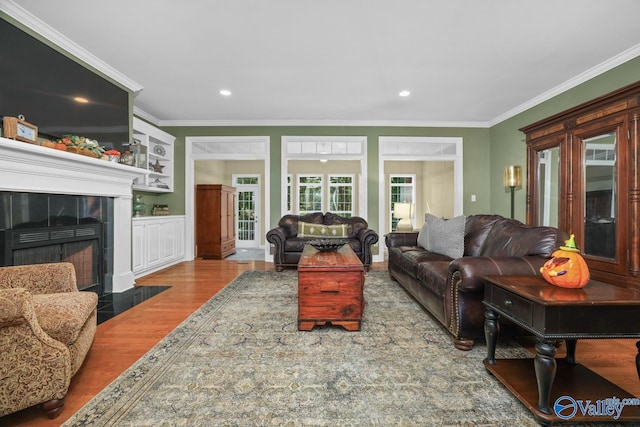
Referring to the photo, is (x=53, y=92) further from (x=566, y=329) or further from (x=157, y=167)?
(x=566, y=329)

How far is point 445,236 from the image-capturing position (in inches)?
126

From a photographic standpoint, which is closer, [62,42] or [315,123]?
[62,42]

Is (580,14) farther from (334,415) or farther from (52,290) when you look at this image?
(52,290)

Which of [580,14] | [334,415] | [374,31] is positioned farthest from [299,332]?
[580,14]

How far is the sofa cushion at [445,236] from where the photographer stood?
305 cm

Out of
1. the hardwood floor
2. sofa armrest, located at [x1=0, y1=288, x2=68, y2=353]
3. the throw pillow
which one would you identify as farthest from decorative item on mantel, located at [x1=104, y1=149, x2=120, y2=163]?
the throw pillow

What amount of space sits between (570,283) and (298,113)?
4.60 meters

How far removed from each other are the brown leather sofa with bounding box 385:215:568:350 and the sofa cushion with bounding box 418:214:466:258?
0.09 m

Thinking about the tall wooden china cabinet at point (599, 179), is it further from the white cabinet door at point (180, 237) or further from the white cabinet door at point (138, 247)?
the white cabinet door at point (180, 237)

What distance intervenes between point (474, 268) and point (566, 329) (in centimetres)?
65

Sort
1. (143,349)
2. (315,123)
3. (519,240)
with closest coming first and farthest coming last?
(143,349) → (519,240) → (315,123)

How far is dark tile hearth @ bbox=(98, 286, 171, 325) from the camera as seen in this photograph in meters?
2.82

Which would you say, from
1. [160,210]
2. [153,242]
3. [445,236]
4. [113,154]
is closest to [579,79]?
[445,236]

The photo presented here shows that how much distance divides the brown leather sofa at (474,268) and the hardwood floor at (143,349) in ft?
1.88
